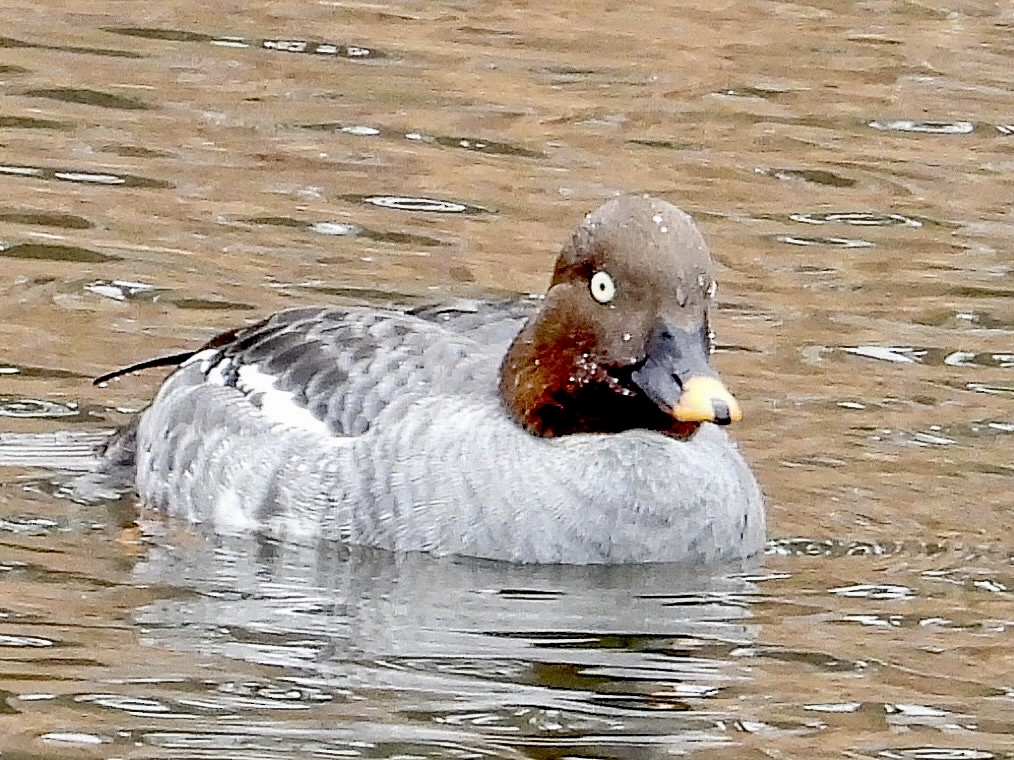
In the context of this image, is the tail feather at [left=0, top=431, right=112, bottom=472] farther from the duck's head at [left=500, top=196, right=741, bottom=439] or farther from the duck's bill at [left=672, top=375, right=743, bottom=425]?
the duck's bill at [left=672, top=375, right=743, bottom=425]

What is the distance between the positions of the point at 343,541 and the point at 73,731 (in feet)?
6.05

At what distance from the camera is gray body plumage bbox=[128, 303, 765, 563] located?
8852 millimetres

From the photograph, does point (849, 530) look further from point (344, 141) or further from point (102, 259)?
point (344, 141)

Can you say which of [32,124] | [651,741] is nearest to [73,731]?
[651,741]

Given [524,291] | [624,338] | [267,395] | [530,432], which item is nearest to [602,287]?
[624,338]

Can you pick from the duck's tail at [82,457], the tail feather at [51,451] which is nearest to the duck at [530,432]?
the duck's tail at [82,457]

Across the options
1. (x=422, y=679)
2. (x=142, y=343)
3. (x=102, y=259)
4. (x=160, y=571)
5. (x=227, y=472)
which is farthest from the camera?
(x=102, y=259)

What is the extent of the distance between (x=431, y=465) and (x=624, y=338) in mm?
706

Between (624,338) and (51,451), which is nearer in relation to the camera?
(624,338)

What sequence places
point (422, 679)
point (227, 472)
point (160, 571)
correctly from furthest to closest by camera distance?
point (227, 472) → point (160, 571) → point (422, 679)

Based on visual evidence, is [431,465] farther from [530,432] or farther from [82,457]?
[82,457]

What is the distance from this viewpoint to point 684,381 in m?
8.43

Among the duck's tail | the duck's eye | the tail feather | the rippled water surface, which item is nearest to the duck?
the duck's eye

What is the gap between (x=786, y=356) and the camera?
35.0 feet
